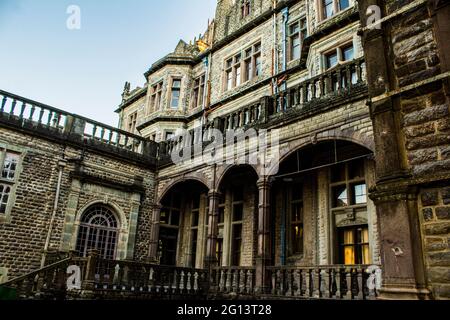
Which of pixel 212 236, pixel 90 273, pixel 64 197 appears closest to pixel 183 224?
pixel 212 236

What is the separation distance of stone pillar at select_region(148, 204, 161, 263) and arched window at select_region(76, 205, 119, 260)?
4.32 feet

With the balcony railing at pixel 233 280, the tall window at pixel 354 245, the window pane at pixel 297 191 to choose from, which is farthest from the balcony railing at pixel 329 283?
the window pane at pixel 297 191

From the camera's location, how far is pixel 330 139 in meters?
9.16

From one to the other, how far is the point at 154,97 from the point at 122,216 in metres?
8.17

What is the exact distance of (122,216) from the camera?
1368 cm

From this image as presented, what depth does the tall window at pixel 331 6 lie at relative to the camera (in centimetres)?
1266

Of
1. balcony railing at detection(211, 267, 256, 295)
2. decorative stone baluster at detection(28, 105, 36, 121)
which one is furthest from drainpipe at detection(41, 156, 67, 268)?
balcony railing at detection(211, 267, 256, 295)

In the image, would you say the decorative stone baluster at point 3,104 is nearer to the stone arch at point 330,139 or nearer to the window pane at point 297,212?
the stone arch at point 330,139

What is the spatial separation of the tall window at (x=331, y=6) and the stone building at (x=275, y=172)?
49 millimetres

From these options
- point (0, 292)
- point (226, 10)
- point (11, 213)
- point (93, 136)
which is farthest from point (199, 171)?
point (226, 10)

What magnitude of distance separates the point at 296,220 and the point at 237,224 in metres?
2.79

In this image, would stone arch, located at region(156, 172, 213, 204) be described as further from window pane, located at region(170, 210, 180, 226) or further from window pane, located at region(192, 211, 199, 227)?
window pane, located at region(192, 211, 199, 227)
